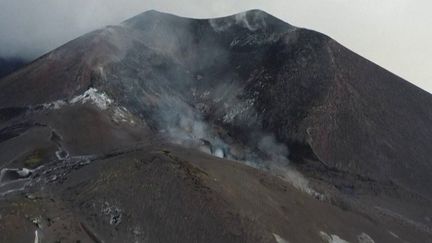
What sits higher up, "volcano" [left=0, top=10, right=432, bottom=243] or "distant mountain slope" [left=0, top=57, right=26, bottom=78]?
"volcano" [left=0, top=10, right=432, bottom=243]

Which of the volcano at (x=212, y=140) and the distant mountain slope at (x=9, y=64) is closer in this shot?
the volcano at (x=212, y=140)

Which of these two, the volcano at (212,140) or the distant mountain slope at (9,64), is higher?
the volcano at (212,140)

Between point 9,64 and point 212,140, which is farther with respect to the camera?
point 9,64

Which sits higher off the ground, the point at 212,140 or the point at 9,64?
the point at 212,140

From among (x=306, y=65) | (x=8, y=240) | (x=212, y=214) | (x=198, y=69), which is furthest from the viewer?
(x=198, y=69)

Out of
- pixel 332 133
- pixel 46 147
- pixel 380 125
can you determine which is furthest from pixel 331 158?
pixel 46 147

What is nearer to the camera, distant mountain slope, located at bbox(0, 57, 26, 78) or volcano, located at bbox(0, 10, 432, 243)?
volcano, located at bbox(0, 10, 432, 243)

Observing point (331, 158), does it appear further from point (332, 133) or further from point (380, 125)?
point (380, 125)

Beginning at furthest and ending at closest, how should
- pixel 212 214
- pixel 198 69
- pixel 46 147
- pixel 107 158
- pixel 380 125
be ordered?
pixel 198 69 → pixel 380 125 → pixel 46 147 → pixel 107 158 → pixel 212 214
